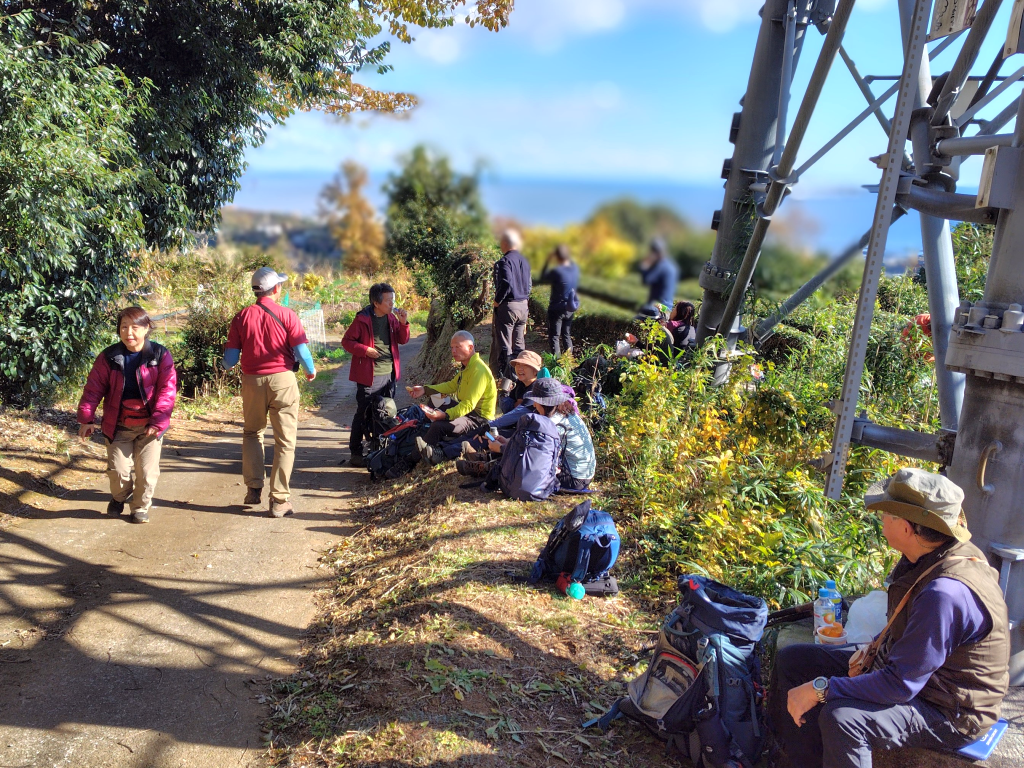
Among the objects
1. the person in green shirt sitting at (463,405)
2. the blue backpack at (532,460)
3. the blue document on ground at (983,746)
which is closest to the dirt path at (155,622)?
the person in green shirt sitting at (463,405)

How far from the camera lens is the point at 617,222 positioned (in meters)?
1.22

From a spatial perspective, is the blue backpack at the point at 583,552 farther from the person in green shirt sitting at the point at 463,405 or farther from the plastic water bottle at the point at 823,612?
the person in green shirt sitting at the point at 463,405

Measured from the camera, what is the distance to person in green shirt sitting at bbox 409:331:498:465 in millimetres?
6965

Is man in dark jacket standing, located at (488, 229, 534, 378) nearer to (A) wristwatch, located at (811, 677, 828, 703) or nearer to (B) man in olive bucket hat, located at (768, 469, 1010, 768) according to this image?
(B) man in olive bucket hat, located at (768, 469, 1010, 768)

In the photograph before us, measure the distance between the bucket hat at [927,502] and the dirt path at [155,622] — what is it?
3038 millimetres

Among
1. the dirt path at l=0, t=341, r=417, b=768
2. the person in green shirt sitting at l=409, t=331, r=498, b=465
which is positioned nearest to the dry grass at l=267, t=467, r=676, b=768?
the dirt path at l=0, t=341, r=417, b=768

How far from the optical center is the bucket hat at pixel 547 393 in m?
5.73

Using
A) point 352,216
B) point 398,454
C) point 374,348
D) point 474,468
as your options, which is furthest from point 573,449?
point 352,216

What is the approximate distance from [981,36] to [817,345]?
3.45 metres

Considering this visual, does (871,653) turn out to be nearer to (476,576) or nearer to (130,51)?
(476,576)

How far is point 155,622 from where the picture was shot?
4453mm

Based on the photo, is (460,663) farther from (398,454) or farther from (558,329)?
(558,329)

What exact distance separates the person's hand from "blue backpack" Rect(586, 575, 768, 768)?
34 centimetres

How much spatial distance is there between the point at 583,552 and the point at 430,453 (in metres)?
2.84
